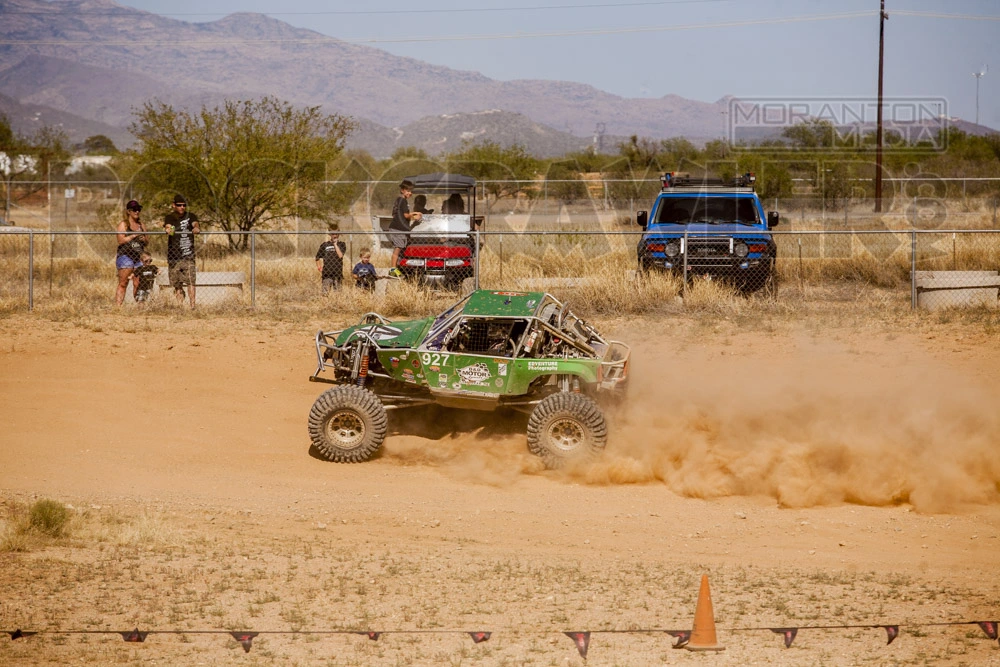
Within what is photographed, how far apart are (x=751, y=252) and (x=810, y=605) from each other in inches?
445

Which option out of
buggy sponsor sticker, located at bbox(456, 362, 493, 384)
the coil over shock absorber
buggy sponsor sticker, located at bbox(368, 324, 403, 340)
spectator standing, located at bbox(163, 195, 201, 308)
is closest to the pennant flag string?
buggy sponsor sticker, located at bbox(456, 362, 493, 384)

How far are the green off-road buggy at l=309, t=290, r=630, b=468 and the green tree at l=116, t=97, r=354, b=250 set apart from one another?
1715cm

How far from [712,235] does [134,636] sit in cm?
1299

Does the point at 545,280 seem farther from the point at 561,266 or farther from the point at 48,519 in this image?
the point at 48,519

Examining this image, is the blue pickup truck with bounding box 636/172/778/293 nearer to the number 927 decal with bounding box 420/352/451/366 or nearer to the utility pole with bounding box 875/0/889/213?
the number 927 decal with bounding box 420/352/451/366

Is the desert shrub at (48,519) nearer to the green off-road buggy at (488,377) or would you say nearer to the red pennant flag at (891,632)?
the green off-road buggy at (488,377)

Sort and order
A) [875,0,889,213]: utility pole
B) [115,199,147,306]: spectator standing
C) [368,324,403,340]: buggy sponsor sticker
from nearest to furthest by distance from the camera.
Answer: [368,324,403,340]: buggy sponsor sticker, [115,199,147,306]: spectator standing, [875,0,889,213]: utility pole

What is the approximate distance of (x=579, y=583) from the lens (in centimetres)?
783

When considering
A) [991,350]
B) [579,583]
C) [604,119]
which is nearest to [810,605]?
[579,583]

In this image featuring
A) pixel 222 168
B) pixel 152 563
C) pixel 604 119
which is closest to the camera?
pixel 152 563

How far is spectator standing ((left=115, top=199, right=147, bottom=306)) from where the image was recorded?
54.8 ft

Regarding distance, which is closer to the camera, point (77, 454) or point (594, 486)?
point (594, 486)

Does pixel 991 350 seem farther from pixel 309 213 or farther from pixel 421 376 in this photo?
pixel 309 213

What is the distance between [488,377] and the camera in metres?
11.2
